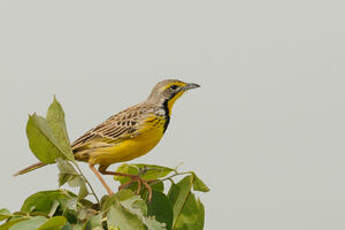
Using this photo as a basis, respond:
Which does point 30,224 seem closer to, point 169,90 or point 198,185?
point 198,185

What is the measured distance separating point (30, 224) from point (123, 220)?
30 centimetres

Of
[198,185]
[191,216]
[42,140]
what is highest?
[42,140]

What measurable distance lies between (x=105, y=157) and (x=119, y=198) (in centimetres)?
52

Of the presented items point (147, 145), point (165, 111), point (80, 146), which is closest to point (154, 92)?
point (165, 111)

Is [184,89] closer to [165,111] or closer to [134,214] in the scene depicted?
[165,111]

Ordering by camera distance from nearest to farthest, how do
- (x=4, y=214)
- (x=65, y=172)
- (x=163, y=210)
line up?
1. (x=4, y=214)
2. (x=65, y=172)
3. (x=163, y=210)

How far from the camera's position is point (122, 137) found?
227 cm

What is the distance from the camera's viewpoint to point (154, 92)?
2.50m

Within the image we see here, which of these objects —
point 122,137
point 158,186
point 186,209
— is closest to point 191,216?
point 186,209

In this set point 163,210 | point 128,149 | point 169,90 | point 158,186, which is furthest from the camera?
point 169,90

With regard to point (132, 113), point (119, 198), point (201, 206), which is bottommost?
point (201, 206)

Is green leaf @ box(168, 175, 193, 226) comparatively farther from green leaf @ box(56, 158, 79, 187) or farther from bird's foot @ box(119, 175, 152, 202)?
green leaf @ box(56, 158, 79, 187)

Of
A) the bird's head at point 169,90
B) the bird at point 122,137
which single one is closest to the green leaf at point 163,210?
the bird at point 122,137

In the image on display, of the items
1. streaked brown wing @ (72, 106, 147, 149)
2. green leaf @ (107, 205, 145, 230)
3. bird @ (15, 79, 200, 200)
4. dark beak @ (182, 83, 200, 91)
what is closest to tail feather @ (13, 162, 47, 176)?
bird @ (15, 79, 200, 200)
